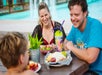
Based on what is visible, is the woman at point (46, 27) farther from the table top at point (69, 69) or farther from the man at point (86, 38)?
the table top at point (69, 69)

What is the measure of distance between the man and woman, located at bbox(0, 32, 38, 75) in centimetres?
68

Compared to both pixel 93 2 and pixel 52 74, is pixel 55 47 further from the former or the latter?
pixel 93 2

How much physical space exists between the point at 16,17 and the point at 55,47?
63.0 inches

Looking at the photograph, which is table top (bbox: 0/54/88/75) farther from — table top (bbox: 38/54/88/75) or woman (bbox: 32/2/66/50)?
woman (bbox: 32/2/66/50)

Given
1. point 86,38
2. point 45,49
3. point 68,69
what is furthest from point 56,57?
point 86,38

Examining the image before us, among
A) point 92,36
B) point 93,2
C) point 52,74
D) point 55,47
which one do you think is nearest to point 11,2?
point 93,2

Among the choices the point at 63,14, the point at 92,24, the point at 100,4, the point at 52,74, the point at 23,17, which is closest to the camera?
the point at 52,74

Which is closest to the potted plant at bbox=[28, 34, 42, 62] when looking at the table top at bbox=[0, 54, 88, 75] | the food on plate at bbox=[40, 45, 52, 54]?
the table top at bbox=[0, 54, 88, 75]

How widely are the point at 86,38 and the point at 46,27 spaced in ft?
2.71

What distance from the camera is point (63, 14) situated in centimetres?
335

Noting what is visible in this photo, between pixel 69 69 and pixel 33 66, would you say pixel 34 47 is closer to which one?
pixel 33 66

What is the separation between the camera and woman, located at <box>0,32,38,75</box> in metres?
1.32

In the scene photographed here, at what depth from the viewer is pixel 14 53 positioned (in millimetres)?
1339

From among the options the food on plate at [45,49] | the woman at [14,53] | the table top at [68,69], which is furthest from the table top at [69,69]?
the woman at [14,53]
